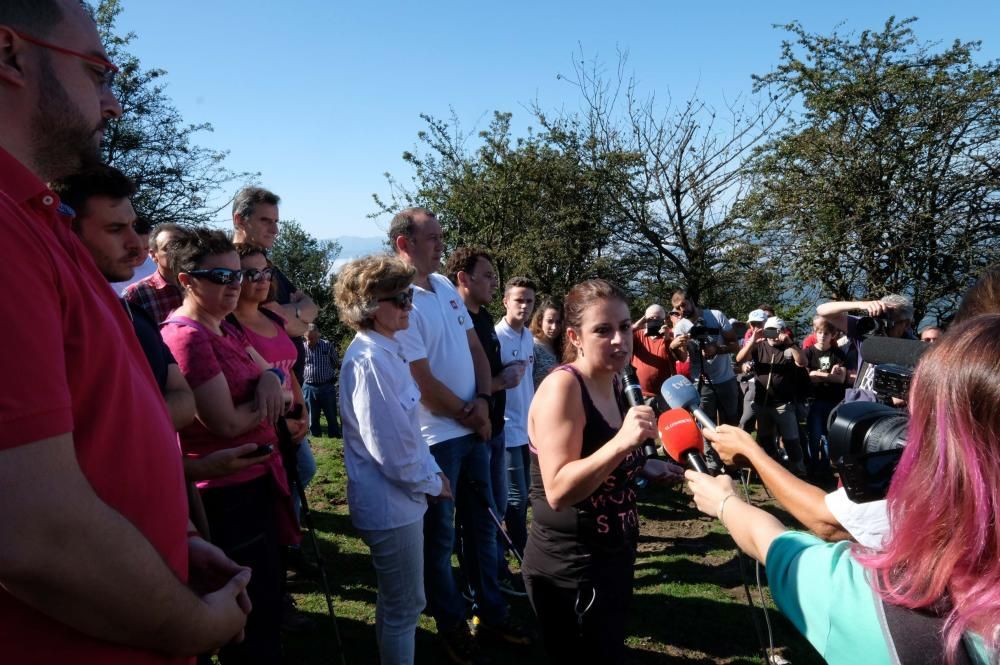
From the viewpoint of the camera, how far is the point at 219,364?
8.69ft

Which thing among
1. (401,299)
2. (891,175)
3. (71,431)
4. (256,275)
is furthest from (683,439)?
(891,175)

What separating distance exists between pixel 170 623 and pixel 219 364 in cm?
173

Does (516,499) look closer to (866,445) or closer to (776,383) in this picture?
(866,445)

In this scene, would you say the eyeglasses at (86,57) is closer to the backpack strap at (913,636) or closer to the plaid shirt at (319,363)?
the backpack strap at (913,636)

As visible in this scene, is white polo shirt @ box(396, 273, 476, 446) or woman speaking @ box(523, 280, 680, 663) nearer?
woman speaking @ box(523, 280, 680, 663)

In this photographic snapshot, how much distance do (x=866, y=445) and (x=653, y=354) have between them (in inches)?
207

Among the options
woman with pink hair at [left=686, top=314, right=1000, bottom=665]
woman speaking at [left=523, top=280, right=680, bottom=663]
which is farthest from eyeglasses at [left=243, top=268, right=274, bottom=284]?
woman with pink hair at [left=686, top=314, right=1000, bottom=665]

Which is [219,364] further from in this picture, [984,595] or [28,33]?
[984,595]

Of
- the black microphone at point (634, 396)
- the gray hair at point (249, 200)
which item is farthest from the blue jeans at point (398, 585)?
the gray hair at point (249, 200)

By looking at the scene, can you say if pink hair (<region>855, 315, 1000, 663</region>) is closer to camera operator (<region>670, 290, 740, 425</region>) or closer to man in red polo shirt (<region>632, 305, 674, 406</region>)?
man in red polo shirt (<region>632, 305, 674, 406</region>)

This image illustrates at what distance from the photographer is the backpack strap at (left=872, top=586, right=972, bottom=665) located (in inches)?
45.4

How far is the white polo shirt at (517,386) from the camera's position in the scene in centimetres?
512

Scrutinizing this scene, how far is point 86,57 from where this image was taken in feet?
3.94

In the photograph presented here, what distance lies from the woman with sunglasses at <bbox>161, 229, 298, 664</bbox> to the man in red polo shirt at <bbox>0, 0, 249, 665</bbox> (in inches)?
52.0
